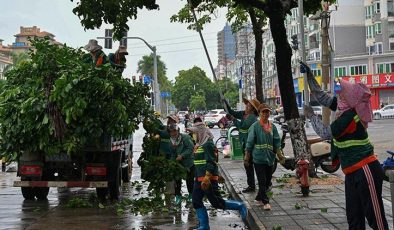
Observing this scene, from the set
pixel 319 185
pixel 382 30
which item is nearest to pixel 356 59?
pixel 382 30

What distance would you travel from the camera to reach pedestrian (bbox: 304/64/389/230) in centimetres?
526

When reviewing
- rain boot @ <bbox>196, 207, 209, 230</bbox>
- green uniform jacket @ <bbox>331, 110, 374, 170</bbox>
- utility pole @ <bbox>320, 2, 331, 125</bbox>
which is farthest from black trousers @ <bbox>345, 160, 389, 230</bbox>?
utility pole @ <bbox>320, 2, 331, 125</bbox>

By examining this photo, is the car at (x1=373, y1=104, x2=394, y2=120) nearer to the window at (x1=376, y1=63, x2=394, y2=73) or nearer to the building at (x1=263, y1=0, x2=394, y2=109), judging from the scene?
the building at (x1=263, y1=0, x2=394, y2=109)

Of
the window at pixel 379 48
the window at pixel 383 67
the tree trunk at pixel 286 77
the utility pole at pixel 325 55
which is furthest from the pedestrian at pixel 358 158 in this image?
the window at pixel 379 48

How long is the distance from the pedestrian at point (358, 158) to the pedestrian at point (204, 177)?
92.7 inches

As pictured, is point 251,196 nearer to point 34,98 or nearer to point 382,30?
point 34,98

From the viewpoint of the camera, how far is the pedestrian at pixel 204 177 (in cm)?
744

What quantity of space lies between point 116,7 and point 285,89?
373cm

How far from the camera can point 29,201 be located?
35.9ft

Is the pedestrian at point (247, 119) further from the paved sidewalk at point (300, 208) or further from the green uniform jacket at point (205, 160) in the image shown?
the green uniform jacket at point (205, 160)

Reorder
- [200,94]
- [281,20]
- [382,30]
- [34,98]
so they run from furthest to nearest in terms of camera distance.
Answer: [200,94] < [382,30] < [281,20] < [34,98]

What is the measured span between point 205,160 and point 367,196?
107 inches

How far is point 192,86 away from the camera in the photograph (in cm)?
10669

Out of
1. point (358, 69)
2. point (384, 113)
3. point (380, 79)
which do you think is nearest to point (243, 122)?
point (384, 113)
